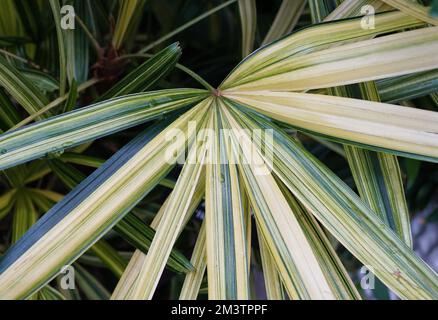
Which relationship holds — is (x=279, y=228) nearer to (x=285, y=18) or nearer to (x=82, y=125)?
(x=82, y=125)

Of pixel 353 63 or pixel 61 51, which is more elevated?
pixel 61 51

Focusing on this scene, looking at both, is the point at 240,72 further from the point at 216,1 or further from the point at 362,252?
the point at 216,1

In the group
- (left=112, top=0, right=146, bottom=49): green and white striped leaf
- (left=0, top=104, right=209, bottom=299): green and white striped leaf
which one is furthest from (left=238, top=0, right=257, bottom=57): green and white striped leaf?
(left=0, top=104, right=209, bottom=299): green and white striped leaf

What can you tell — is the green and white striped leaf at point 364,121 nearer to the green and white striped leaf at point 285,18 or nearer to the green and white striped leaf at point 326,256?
the green and white striped leaf at point 326,256

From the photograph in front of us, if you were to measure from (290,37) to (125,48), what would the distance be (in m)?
0.45

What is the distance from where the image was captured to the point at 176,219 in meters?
0.49

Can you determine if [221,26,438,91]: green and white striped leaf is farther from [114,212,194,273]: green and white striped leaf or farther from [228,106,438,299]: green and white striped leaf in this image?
[114,212,194,273]: green and white striped leaf

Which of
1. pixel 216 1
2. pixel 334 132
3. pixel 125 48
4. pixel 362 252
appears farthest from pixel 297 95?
pixel 216 1

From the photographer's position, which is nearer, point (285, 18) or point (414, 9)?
point (414, 9)

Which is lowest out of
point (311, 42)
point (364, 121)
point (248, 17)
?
point (364, 121)

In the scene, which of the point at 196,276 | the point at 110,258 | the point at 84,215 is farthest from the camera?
the point at 110,258

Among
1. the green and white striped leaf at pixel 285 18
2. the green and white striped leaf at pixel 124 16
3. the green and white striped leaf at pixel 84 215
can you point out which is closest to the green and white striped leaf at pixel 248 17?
the green and white striped leaf at pixel 285 18

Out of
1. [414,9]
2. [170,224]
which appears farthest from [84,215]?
[414,9]

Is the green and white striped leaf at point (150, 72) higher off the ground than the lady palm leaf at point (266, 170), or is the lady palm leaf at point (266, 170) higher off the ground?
the green and white striped leaf at point (150, 72)
